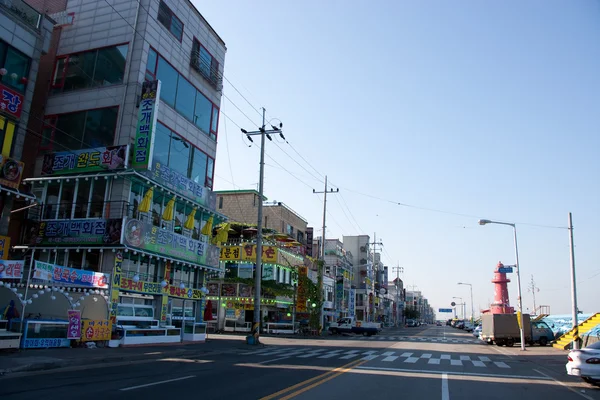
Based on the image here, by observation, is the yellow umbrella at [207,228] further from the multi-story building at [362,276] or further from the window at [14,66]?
the multi-story building at [362,276]

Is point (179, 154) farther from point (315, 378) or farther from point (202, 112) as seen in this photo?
point (315, 378)

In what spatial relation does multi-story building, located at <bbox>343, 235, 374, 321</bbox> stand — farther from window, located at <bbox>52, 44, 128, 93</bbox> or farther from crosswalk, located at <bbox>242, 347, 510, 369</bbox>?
window, located at <bbox>52, 44, 128, 93</bbox>

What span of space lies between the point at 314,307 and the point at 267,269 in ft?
20.6

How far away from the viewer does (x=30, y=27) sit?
2383 centimetres

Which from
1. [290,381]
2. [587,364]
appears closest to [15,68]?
[290,381]

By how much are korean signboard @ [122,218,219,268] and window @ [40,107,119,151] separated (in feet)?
17.5

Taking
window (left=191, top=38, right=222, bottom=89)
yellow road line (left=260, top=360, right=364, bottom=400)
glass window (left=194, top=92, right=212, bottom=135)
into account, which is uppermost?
window (left=191, top=38, right=222, bottom=89)

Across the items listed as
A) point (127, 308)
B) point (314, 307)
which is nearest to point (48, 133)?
point (127, 308)

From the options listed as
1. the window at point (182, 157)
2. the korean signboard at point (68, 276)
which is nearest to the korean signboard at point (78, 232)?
the korean signboard at point (68, 276)

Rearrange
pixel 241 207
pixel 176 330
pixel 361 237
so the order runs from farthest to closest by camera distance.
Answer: pixel 361 237 < pixel 241 207 < pixel 176 330

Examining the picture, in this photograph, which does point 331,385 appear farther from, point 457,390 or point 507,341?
point 507,341

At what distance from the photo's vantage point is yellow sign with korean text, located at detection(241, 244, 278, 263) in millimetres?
46031

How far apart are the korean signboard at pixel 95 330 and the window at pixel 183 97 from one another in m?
13.6

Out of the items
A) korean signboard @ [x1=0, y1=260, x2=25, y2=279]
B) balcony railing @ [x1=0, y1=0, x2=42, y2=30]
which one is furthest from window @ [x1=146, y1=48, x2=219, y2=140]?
korean signboard @ [x1=0, y1=260, x2=25, y2=279]
